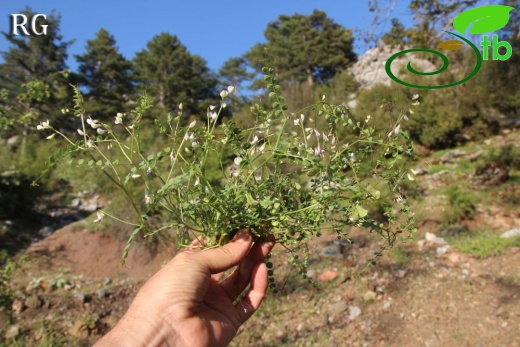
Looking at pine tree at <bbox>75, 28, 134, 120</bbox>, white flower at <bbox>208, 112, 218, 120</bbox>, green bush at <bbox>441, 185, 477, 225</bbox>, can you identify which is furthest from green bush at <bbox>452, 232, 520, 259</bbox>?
pine tree at <bbox>75, 28, 134, 120</bbox>

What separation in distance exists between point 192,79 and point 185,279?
2169 cm

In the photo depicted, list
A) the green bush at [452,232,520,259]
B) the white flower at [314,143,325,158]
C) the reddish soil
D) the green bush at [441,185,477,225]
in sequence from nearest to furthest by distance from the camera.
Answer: the white flower at [314,143,325,158]
the green bush at [452,232,520,259]
the green bush at [441,185,477,225]
the reddish soil

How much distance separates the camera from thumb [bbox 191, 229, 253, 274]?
56.1 inches

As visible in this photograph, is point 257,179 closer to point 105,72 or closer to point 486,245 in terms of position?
point 486,245

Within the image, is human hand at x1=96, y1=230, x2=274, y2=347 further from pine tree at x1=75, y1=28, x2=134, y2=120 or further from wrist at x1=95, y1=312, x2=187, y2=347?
pine tree at x1=75, y1=28, x2=134, y2=120

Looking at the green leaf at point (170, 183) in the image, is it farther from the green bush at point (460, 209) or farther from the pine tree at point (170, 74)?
the pine tree at point (170, 74)

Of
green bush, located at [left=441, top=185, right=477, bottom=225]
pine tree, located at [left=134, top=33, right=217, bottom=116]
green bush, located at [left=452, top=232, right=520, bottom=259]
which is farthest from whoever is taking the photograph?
pine tree, located at [left=134, top=33, right=217, bottom=116]

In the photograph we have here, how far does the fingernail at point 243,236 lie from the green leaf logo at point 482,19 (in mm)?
4211

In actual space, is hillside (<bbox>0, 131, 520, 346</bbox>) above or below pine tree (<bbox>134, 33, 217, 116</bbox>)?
below

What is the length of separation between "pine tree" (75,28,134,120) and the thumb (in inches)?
851

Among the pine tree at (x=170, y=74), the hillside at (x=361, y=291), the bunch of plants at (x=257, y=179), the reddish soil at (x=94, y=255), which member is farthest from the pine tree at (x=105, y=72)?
the bunch of plants at (x=257, y=179)

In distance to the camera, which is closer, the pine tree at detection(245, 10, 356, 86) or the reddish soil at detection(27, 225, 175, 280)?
the reddish soil at detection(27, 225, 175, 280)

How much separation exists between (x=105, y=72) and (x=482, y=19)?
22775mm

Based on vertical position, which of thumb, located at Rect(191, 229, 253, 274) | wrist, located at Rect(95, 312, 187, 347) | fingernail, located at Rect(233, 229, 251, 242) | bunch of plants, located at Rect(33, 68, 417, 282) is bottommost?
wrist, located at Rect(95, 312, 187, 347)
